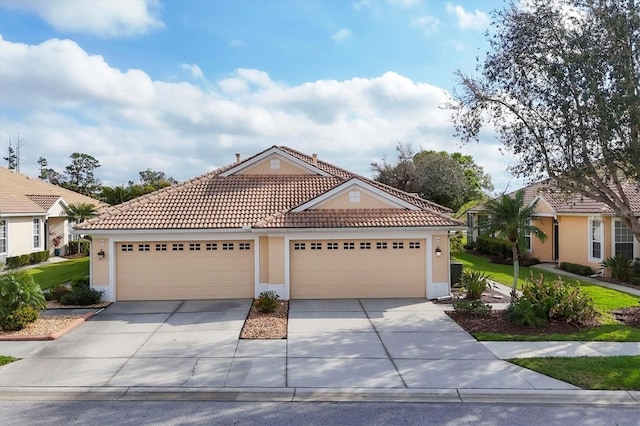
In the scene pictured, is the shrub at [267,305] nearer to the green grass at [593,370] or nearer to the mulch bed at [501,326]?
the mulch bed at [501,326]

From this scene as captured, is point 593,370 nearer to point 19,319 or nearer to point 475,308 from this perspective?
point 475,308

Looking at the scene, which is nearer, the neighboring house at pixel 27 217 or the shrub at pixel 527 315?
the shrub at pixel 527 315

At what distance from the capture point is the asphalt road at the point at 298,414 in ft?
21.2

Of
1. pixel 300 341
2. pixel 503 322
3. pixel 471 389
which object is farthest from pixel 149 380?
pixel 503 322

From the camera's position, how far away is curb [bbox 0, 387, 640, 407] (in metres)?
7.23

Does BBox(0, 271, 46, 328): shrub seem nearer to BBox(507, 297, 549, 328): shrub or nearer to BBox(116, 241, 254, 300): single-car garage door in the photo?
BBox(116, 241, 254, 300): single-car garage door

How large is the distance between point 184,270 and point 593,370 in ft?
38.6

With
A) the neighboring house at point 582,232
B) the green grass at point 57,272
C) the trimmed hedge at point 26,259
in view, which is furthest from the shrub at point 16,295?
the neighboring house at point 582,232

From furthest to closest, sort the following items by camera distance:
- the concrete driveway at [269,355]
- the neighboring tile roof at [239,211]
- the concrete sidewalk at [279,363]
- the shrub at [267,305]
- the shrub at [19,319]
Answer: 1. the neighboring tile roof at [239,211]
2. the shrub at [267,305]
3. the shrub at [19,319]
4. the concrete driveway at [269,355]
5. the concrete sidewalk at [279,363]

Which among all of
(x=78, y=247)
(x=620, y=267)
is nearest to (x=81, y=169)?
(x=78, y=247)

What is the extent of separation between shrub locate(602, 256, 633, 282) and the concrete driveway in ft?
34.0

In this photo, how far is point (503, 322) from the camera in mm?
11719

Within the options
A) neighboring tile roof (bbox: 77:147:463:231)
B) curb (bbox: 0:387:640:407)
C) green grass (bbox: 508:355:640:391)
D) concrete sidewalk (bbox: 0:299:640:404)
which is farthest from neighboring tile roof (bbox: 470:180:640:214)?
curb (bbox: 0:387:640:407)

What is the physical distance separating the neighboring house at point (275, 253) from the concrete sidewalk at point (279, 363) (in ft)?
7.50
